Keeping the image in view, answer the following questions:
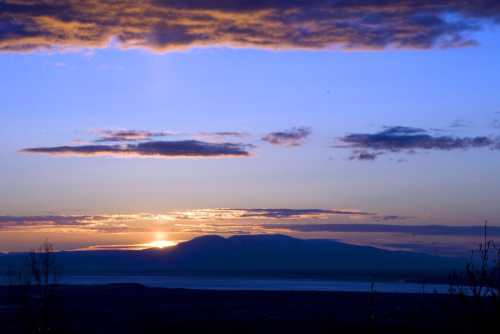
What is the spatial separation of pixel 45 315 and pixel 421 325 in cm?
1204

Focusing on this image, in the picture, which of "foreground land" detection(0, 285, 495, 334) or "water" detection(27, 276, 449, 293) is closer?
"foreground land" detection(0, 285, 495, 334)

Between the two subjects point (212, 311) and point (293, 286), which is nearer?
point (212, 311)

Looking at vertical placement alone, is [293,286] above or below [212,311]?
below

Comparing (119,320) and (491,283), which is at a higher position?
(491,283)

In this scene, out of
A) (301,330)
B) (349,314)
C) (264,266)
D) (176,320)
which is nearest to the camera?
(301,330)

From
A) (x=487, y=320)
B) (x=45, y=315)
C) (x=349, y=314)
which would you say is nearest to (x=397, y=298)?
(x=349, y=314)

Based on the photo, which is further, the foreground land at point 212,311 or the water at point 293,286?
the water at point 293,286

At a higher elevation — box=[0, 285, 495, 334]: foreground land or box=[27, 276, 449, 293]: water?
box=[0, 285, 495, 334]: foreground land

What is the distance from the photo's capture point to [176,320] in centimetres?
4353

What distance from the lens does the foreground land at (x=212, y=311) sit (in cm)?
3806

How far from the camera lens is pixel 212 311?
4894 cm

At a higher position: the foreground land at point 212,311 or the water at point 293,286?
the foreground land at point 212,311

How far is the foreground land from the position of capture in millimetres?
38062

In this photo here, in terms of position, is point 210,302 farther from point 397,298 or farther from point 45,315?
point 45,315
